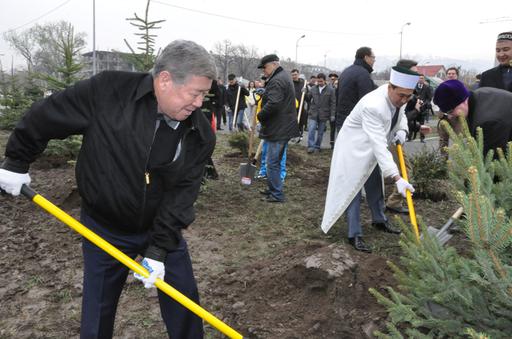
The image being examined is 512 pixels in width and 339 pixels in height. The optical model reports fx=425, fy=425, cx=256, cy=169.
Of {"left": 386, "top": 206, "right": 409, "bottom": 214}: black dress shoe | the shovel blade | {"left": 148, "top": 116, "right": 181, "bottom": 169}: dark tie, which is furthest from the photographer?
the shovel blade

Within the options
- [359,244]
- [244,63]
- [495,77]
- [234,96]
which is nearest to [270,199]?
[359,244]

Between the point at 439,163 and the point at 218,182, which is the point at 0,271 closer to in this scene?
the point at 218,182

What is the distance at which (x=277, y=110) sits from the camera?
18.9ft

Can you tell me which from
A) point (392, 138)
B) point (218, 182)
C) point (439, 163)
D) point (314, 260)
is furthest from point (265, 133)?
point (314, 260)

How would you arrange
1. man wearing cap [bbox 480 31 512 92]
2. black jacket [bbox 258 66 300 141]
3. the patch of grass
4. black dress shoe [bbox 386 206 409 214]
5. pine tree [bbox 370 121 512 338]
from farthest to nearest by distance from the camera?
black jacket [bbox 258 66 300 141], black dress shoe [bbox 386 206 409 214], man wearing cap [bbox 480 31 512 92], the patch of grass, pine tree [bbox 370 121 512 338]

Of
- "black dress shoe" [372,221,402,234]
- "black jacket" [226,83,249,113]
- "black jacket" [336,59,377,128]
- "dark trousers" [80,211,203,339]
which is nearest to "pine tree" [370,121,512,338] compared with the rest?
"dark trousers" [80,211,203,339]

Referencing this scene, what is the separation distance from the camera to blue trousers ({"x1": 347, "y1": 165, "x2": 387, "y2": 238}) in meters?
4.23

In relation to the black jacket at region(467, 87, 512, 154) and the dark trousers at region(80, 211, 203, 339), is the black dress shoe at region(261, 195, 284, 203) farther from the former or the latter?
the dark trousers at region(80, 211, 203, 339)

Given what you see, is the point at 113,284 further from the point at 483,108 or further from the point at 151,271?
the point at 483,108

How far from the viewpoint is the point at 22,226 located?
457 cm

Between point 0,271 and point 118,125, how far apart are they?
8.21 ft

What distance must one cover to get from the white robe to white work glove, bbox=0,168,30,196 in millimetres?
2736

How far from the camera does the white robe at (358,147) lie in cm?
382

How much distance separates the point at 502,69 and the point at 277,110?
2.68 metres
